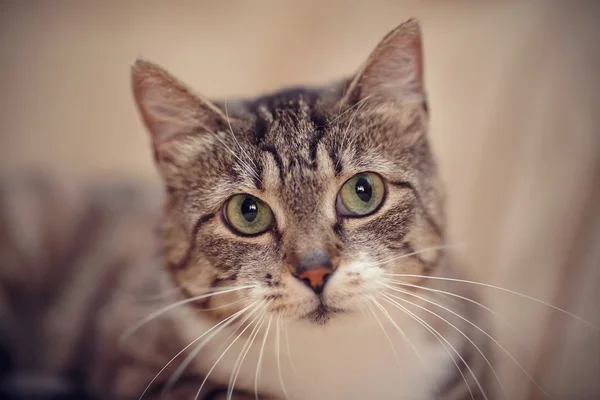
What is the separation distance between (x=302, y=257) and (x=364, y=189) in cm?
13

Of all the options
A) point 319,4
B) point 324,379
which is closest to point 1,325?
point 324,379

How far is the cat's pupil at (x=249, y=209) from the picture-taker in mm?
681

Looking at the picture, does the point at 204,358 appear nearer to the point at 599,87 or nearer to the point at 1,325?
the point at 1,325

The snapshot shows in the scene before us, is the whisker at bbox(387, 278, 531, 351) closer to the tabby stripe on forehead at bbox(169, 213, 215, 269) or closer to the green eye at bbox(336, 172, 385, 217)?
the green eye at bbox(336, 172, 385, 217)

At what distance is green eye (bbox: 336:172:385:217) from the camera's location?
0.66 meters

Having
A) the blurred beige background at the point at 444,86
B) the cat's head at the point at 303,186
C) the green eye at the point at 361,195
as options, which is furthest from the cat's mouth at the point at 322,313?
the blurred beige background at the point at 444,86

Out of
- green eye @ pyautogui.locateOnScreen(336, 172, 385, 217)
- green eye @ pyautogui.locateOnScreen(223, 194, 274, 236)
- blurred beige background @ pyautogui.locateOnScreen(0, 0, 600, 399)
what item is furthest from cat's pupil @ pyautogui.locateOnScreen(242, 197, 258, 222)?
blurred beige background @ pyautogui.locateOnScreen(0, 0, 600, 399)

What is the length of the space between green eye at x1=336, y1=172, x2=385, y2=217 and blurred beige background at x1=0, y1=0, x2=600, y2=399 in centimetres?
20

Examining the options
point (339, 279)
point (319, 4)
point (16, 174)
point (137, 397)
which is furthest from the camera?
point (16, 174)

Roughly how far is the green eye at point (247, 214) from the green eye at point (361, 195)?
10 cm

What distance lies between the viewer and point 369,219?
67cm

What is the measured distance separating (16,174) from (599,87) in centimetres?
101

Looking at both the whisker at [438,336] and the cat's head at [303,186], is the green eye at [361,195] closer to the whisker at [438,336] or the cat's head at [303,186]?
the cat's head at [303,186]

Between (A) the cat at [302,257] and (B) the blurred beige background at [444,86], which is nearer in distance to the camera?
(A) the cat at [302,257]
